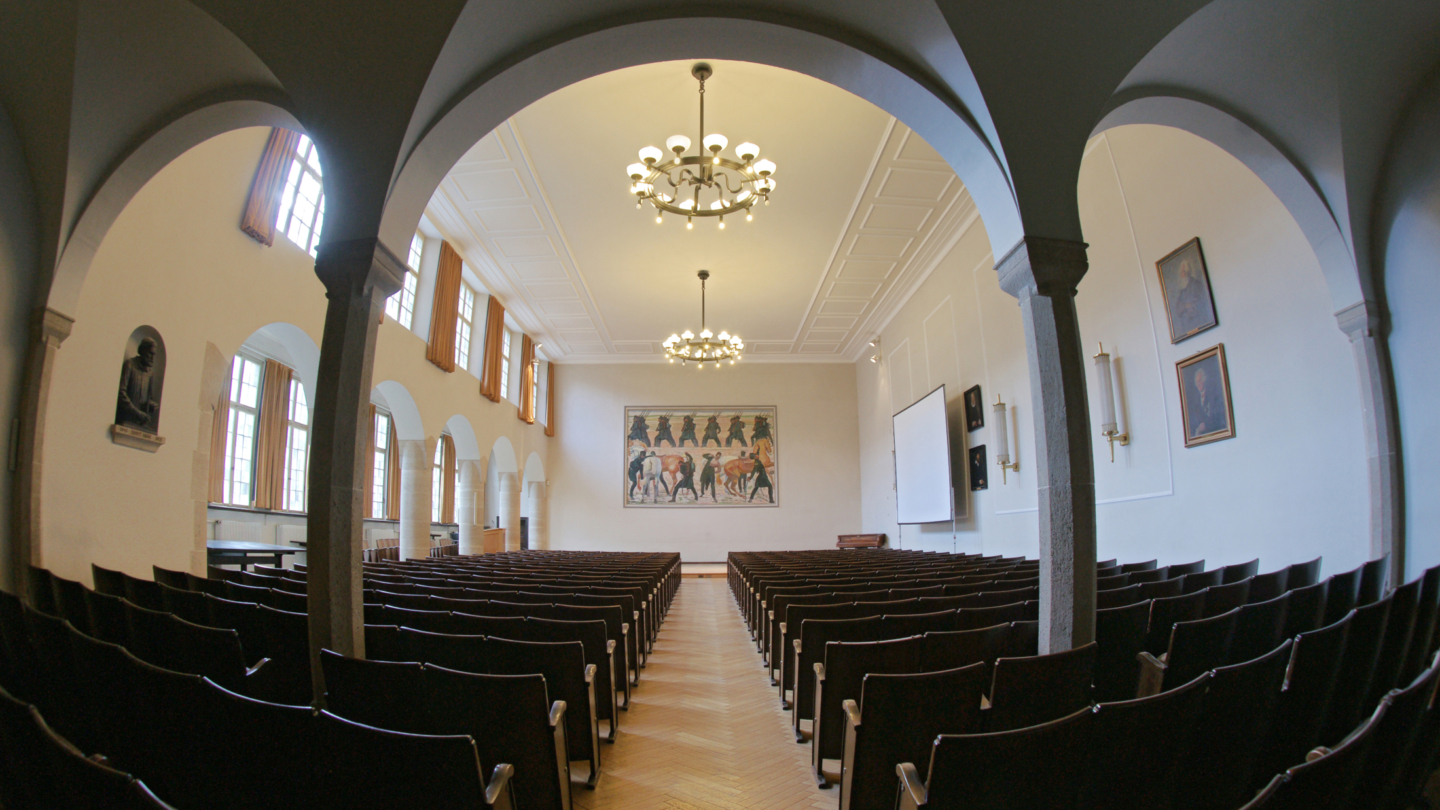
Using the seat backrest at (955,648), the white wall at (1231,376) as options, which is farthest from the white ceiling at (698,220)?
the seat backrest at (955,648)

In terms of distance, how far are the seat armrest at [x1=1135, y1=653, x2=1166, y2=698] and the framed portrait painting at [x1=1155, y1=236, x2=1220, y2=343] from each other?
17.2 feet

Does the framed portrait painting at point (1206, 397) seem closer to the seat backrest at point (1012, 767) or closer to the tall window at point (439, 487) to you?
the seat backrest at point (1012, 767)

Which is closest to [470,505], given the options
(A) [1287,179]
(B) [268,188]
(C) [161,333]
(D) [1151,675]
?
(B) [268,188]

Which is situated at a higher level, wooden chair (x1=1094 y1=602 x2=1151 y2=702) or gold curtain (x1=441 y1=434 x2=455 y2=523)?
gold curtain (x1=441 y1=434 x2=455 y2=523)

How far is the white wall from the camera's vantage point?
5512 mm

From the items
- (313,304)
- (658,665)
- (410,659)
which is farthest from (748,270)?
(410,659)

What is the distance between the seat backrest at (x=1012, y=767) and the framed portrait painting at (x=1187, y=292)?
21.5 ft

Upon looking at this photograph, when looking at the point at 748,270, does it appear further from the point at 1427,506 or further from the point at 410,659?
the point at 410,659

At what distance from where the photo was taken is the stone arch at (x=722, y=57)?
13.6ft

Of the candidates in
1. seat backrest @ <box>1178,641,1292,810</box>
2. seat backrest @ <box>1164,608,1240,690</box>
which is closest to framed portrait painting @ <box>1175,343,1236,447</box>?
seat backrest @ <box>1164,608,1240,690</box>

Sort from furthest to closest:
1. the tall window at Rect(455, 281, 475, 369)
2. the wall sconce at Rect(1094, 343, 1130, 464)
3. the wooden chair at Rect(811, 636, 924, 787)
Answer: the tall window at Rect(455, 281, 475, 369) → the wall sconce at Rect(1094, 343, 1130, 464) → the wooden chair at Rect(811, 636, 924, 787)

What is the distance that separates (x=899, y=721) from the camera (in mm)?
2266

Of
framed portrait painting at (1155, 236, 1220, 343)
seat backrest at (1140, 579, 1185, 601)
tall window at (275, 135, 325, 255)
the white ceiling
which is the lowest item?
seat backrest at (1140, 579, 1185, 601)

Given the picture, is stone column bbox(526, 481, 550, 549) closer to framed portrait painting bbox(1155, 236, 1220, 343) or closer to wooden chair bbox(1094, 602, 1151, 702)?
framed portrait painting bbox(1155, 236, 1220, 343)
